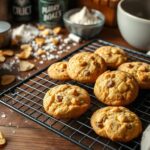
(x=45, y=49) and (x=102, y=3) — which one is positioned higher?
(x=102, y=3)

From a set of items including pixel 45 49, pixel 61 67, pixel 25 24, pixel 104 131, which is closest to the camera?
pixel 104 131

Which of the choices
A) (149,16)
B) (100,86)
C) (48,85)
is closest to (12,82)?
(48,85)

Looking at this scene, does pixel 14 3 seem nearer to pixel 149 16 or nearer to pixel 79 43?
pixel 79 43

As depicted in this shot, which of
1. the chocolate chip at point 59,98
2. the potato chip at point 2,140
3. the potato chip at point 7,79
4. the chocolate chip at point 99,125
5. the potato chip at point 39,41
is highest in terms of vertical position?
the chocolate chip at point 59,98

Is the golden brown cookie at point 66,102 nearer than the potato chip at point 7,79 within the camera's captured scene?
Yes

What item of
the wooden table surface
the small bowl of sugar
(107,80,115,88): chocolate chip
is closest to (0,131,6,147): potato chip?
the wooden table surface

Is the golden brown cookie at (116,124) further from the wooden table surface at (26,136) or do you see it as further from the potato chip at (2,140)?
the potato chip at (2,140)

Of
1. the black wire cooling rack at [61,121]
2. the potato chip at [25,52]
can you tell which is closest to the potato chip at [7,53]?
the potato chip at [25,52]

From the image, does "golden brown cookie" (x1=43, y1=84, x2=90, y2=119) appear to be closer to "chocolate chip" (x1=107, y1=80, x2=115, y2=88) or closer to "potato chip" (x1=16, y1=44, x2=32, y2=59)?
"chocolate chip" (x1=107, y1=80, x2=115, y2=88)
